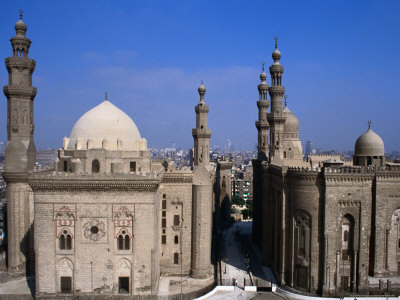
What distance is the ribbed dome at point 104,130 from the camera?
25406mm

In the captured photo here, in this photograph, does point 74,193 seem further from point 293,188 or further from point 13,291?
point 293,188

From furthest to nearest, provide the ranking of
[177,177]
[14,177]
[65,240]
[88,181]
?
[177,177]
[14,177]
[65,240]
[88,181]

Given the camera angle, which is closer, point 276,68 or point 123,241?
point 123,241

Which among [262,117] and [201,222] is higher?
[262,117]

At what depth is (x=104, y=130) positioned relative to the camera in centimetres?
2558

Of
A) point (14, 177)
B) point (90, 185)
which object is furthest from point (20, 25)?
point (90, 185)

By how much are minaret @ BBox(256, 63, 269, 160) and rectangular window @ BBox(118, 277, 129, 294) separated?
19.2 metres

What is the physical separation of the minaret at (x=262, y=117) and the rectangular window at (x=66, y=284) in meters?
21.4

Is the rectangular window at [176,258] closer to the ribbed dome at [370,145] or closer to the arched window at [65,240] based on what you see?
the arched window at [65,240]

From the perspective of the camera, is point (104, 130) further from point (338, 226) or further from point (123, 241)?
point (338, 226)

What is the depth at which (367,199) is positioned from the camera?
918 inches

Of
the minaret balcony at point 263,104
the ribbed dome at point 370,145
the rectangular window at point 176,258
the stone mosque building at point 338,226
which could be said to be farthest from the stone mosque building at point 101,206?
the ribbed dome at point 370,145

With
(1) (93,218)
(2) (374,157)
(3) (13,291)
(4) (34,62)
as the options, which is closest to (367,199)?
(2) (374,157)

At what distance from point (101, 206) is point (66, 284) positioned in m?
5.19
